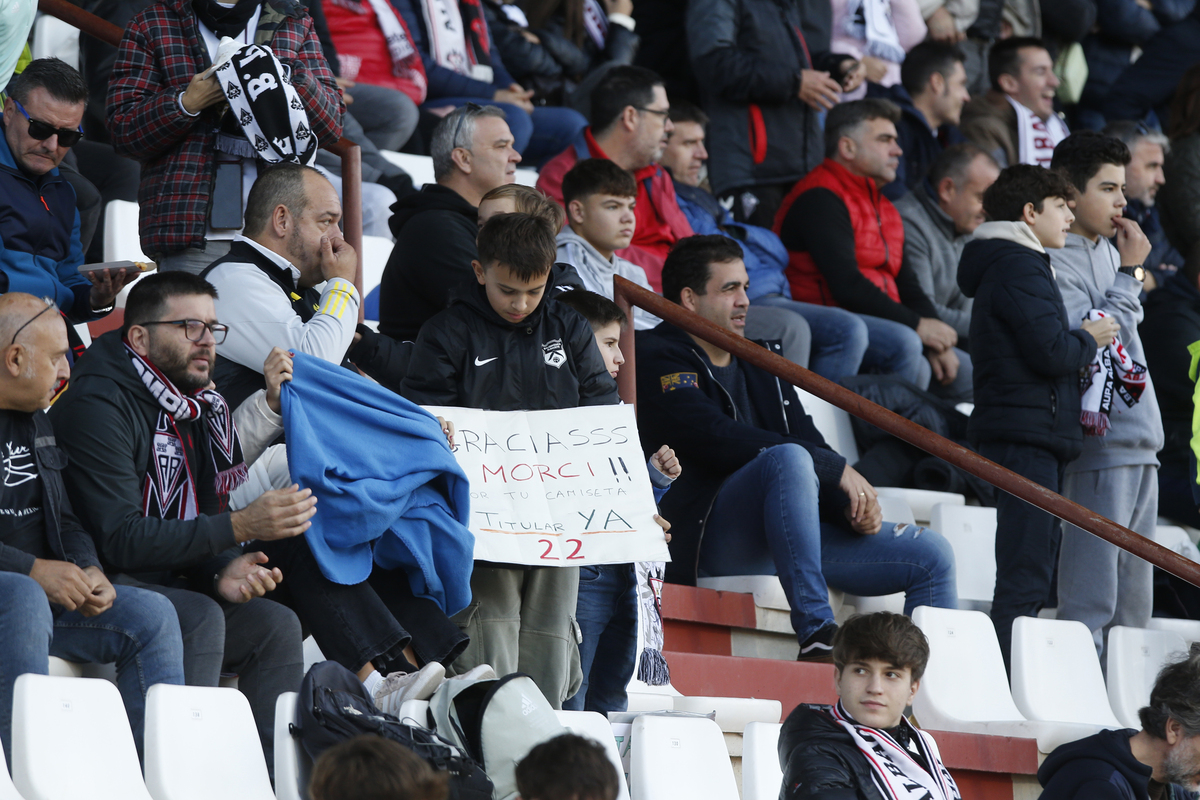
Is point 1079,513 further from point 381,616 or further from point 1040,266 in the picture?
point 381,616

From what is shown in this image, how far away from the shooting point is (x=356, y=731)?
3148 millimetres

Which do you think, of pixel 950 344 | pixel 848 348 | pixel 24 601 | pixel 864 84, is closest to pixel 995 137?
pixel 864 84

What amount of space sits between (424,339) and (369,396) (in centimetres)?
50

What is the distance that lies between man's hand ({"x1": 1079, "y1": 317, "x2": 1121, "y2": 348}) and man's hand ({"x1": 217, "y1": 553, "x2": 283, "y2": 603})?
10.4 ft

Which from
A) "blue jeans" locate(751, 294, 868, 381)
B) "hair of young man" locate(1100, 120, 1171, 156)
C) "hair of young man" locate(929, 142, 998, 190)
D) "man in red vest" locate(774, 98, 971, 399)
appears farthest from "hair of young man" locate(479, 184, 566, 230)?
"hair of young man" locate(1100, 120, 1171, 156)

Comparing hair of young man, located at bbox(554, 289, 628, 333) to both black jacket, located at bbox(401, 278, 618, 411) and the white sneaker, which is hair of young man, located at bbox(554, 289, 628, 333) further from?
the white sneaker

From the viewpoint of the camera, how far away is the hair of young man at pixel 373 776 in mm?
2406

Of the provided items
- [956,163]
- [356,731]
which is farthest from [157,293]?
[956,163]

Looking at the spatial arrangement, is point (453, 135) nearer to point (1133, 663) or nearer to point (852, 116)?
point (852, 116)

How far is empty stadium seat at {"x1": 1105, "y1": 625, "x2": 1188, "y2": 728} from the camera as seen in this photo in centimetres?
555

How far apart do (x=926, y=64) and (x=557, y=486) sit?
5.71 metres

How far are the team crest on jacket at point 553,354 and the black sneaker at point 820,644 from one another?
133 centimetres

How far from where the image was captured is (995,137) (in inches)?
359

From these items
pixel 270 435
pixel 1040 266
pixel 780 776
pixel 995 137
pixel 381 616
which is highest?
pixel 995 137
